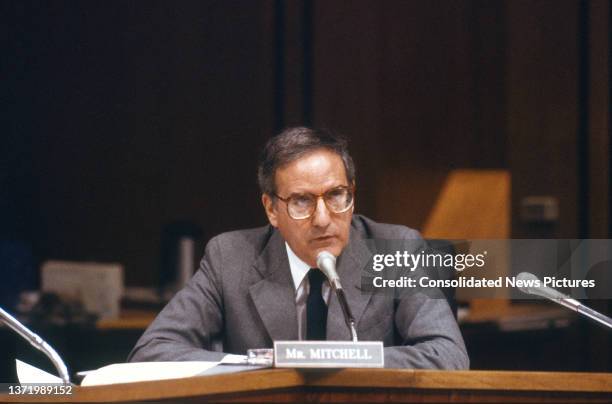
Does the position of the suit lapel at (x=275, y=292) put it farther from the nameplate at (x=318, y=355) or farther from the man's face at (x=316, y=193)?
the nameplate at (x=318, y=355)

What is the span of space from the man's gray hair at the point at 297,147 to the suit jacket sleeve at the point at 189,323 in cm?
30

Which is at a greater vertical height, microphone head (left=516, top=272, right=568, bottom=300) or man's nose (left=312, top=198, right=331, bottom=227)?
man's nose (left=312, top=198, right=331, bottom=227)

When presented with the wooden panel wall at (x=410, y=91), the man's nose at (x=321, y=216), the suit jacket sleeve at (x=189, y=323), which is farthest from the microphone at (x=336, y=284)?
the wooden panel wall at (x=410, y=91)

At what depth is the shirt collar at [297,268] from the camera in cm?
276

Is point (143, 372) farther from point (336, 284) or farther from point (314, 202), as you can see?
point (314, 202)

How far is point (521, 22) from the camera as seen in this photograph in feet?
16.6

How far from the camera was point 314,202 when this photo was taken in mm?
2633

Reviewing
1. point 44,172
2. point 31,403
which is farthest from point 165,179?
point 31,403

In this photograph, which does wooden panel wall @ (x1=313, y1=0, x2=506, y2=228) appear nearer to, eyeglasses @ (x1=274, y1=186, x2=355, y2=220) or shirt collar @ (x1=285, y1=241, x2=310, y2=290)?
shirt collar @ (x1=285, y1=241, x2=310, y2=290)

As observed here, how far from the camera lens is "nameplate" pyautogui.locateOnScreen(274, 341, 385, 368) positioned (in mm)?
1852

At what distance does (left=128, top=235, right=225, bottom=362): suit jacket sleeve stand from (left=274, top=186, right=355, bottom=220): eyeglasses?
325 mm

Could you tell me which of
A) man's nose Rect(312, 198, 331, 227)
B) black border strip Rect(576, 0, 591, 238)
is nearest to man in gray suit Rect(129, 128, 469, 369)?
man's nose Rect(312, 198, 331, 227)

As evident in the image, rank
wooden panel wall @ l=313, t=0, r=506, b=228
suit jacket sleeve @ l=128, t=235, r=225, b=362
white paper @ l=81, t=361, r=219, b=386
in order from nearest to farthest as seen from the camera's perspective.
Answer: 1. white paper @ l=81, t=361, r=219, b=386
2. suit jacket sleeve @ l=128, t=235, r=225, b=362
3. wooden panel wall @ l=313, t=0, r=506, b=228

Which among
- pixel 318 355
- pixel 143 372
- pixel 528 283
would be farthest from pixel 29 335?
pixel 528 283
